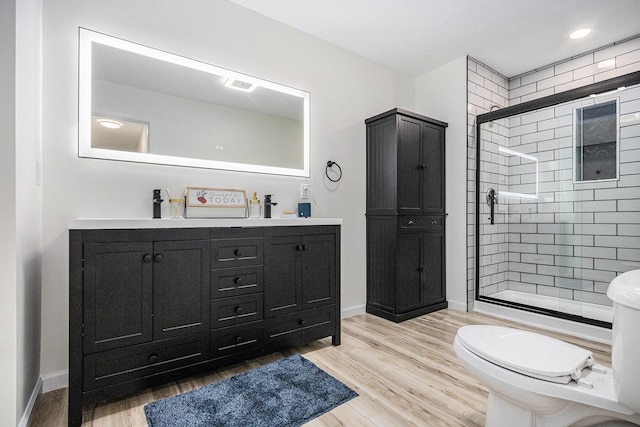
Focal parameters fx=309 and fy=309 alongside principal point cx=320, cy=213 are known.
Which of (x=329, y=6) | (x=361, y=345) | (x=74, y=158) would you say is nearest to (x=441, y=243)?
(x=361, y=345)

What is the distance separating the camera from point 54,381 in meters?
1.75

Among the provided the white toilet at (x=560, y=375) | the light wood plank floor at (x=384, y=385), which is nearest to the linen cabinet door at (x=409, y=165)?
the light wood plank floor at (x=384, y=385)

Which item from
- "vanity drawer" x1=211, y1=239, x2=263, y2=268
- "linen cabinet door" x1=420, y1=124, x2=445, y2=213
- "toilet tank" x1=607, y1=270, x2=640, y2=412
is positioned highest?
"linen cabinet door" x1=420, y1=124, x2=445, y2=213

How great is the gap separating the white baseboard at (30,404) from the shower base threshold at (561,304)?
3600mm

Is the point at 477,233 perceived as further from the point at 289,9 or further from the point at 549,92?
the point at 289,9

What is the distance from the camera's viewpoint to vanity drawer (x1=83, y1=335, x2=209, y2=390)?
1495mm

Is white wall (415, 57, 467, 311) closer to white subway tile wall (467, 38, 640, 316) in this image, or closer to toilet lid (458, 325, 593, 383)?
white subway tile wall (467, 38, 640, 316)

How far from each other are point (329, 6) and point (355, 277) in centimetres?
239

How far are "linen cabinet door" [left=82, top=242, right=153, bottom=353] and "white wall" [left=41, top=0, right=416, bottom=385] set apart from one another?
48 centimetres

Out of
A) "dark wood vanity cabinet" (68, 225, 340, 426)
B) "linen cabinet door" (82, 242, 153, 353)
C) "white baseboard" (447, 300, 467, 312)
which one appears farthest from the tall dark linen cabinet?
"linen cabinet door" (82, 242, 153, 353)

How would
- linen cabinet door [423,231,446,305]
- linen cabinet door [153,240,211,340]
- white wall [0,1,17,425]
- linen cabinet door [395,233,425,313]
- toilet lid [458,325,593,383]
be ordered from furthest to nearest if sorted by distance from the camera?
linen cabinet door [423,231,446,305]
linen cabinet door [395,233,425,313]
linen cabinet door [153,240,211,340]
white wall [0,1,17,425]
toilet lid [458,325,593,383]

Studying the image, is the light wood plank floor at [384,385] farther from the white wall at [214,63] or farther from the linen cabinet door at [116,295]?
the white wall at [214,63]

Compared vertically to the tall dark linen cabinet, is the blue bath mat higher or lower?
lower

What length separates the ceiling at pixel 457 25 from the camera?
8.04ft
